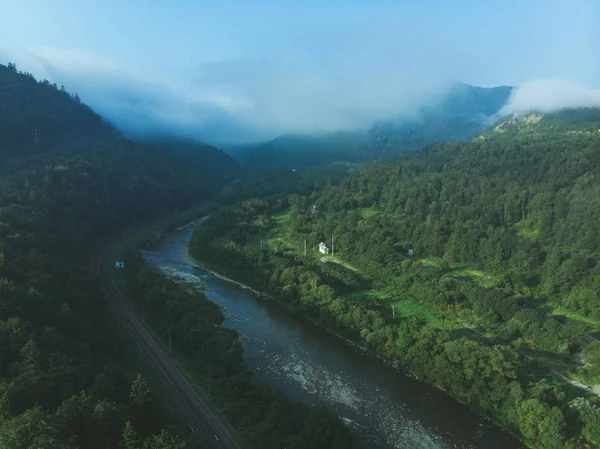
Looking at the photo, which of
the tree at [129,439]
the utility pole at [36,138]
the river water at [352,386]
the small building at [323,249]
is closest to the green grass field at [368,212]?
the small building at [323,249]

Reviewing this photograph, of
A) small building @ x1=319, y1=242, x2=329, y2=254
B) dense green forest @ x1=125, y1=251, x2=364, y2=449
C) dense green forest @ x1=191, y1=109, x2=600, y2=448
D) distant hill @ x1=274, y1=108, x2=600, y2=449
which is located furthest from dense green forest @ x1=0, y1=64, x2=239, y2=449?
small building @ x1=319, y1=242, x2=329, y2=254

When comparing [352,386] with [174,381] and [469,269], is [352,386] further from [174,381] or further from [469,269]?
[469,269]

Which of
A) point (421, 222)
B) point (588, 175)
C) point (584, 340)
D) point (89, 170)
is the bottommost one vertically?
point (584, 340)

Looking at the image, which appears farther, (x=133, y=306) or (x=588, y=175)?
(x=588, y=175)

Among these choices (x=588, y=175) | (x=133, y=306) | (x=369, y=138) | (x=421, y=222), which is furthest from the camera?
(x=369, y=138)

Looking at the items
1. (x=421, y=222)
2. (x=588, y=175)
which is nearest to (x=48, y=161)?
(x=421, y=222)

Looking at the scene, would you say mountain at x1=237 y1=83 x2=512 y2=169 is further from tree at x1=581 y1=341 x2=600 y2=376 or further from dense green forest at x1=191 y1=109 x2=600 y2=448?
tree at x1=581 y1=341 x2=600 y2=376

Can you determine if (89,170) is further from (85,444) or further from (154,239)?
(85,444)
